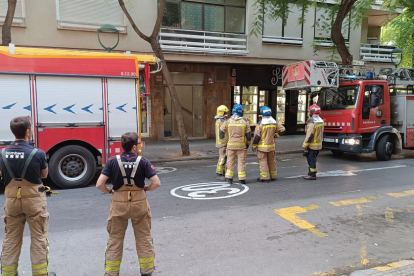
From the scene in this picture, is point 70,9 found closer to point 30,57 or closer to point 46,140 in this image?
point 30,57

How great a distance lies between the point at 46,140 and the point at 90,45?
719cm

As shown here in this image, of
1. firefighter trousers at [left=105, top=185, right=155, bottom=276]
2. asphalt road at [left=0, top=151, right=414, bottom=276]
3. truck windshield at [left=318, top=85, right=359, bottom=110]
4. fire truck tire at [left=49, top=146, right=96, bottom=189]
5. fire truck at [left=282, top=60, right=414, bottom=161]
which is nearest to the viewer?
firefighter trousers at [left=105, top=185, right=155, bottom=276]

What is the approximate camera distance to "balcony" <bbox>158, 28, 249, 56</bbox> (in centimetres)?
1422

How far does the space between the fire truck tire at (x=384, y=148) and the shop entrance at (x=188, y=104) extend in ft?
27.3

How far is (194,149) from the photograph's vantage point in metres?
13.7

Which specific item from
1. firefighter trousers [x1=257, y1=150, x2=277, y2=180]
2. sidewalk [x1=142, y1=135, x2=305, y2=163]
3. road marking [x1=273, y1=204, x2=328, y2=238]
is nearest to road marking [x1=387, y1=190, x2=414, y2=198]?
road marking [x1=273, y1=204, x2=328, y2=238]

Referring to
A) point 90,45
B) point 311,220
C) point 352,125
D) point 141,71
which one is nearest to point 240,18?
point 90,45

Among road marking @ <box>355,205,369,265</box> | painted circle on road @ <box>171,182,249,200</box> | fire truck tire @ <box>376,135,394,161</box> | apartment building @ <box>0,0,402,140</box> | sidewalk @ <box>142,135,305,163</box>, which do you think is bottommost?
road marking @ <box>355,205,369,265</box>

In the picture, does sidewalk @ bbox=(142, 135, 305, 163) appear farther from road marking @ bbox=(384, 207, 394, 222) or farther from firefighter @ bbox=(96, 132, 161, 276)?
firefighter @ bbox=(96, 132, 161, 276)

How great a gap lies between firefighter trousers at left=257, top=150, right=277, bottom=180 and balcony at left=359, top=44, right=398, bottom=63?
514 inches

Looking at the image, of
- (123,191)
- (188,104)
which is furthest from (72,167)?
(188,104)

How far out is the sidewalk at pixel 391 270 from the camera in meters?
3.71

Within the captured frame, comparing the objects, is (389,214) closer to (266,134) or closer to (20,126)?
(266,134)

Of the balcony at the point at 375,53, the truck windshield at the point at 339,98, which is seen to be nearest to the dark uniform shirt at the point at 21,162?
the truck windshield at the point at 339,98
